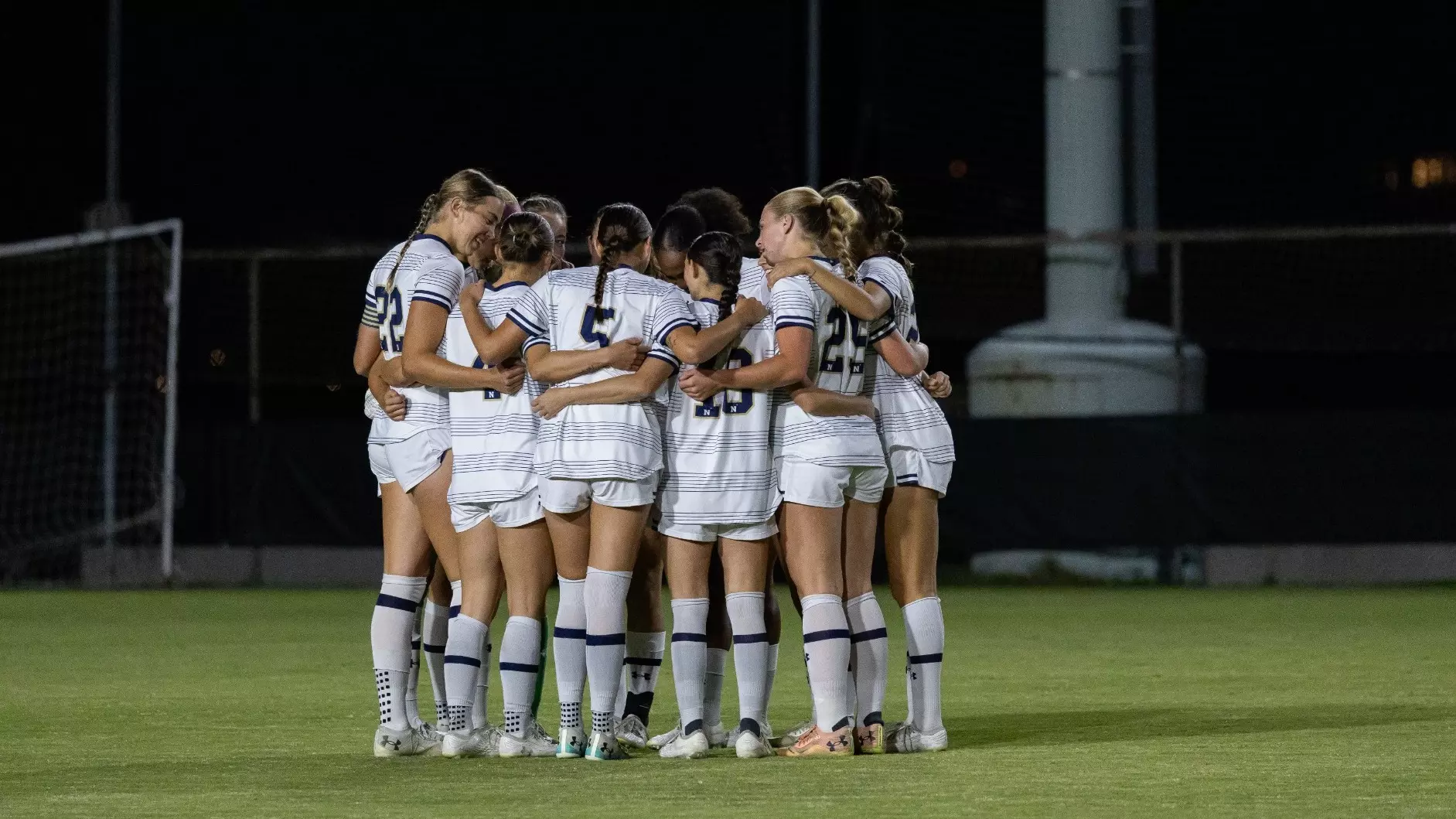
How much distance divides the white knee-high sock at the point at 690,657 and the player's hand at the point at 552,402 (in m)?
0.66

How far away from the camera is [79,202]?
86.5ft

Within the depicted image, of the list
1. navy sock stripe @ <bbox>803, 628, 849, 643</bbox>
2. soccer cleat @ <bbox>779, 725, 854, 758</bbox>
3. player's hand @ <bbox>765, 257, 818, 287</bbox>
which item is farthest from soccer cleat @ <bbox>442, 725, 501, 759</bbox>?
player's hand @ <bbox>765, 257, 818, 287</bbox>

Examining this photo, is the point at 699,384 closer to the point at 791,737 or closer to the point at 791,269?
the point at 791,269

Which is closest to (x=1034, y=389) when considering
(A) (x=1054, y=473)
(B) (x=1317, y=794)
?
(A) (x=1054, y=473)

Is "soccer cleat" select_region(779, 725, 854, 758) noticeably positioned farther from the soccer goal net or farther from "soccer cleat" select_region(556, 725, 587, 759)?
the soccer goal net

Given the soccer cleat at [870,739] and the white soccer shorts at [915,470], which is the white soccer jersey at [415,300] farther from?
the soccer cleat at [870,739]

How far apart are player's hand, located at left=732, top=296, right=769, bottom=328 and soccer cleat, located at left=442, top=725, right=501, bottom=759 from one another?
146 centimetres

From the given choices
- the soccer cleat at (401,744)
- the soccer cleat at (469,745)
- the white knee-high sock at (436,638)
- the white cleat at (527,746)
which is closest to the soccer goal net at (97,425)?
the white knee-high sock at (436,638)

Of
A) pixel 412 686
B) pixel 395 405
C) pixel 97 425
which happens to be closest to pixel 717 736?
pixel 412 686

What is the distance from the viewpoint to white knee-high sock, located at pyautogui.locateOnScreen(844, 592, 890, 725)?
21.1 feet

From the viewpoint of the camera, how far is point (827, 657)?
6168 mm

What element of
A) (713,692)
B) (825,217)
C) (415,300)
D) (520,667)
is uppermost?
(825,217)

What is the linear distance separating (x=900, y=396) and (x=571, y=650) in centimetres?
128

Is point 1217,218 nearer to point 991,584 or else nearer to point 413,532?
point 991,584
